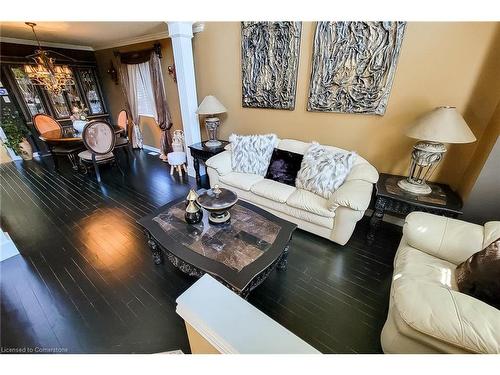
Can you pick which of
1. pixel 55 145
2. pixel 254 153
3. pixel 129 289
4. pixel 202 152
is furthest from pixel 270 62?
pixel 55 145

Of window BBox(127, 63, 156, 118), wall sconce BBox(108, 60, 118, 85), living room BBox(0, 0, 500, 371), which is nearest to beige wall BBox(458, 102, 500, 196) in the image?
living room BBox(0, 0, 500, 371)

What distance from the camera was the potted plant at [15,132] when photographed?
13.4 feet

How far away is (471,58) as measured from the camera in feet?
5.67

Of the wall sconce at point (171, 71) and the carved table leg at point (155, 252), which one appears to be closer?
the carved table leg at point (155, 252)

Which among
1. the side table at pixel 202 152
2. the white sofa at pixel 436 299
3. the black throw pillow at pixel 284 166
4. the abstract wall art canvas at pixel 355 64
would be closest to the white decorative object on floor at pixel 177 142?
the side table at pixel 202 152

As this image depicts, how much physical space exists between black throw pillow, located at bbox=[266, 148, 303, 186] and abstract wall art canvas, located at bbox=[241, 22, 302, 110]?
0.64 m

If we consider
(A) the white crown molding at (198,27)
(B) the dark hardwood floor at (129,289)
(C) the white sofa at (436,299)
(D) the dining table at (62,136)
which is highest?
(A) the white crown molding at (198,27)

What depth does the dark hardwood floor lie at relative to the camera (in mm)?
1357

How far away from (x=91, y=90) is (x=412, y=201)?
677 cm

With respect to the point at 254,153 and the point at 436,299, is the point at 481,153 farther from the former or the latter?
the point at 254,153

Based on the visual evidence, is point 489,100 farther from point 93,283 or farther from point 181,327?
point 93,283

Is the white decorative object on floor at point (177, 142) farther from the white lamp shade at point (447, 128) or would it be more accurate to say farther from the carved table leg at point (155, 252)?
the white lamp shade at point (447, 128)

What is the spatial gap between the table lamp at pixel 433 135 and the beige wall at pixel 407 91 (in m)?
0.32

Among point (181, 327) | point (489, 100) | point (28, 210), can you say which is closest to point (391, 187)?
point (489, 100)
